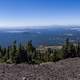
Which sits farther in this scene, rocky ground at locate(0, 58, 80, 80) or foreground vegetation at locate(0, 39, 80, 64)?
foreground vegetation at locate(0, 39, 80, 64)

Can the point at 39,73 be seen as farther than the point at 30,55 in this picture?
No

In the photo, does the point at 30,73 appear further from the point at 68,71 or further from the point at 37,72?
the point at 68,71

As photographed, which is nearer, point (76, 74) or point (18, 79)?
point (18, 79)

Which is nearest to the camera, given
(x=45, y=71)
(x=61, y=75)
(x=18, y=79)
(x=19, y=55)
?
(x=18, y=79)

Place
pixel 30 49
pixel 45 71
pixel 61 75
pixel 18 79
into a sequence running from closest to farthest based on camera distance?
pixel 18 79
pixel 61 75
pixel 45 71
pixel 30 49

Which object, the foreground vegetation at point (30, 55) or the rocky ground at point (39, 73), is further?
the foreground vegetation at point (30, 55)

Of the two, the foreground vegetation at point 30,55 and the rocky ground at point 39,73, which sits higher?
the rocky ground at point 39,73

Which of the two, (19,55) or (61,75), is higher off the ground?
(61,75)

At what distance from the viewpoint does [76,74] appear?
9.44m

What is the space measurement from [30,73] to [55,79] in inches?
58.3

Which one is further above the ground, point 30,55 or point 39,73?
point 39,73

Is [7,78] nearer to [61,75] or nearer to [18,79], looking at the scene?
[18,79]

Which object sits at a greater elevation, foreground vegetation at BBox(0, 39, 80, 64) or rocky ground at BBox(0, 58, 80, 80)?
rocky ground at BBox(0, 58, 80, 80)

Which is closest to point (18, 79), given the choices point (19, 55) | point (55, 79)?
point (55, 79)
